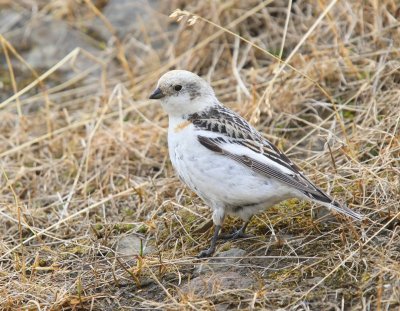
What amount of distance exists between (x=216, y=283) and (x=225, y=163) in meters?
0.69

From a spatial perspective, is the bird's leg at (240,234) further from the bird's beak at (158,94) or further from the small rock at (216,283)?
the bird's beak at (158,94)

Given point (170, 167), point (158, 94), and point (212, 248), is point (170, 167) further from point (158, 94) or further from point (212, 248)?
point (212, 248)

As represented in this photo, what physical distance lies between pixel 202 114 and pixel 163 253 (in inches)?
32.6

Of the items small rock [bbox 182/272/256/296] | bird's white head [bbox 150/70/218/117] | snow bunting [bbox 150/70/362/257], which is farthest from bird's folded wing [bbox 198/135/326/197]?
small rock [bbox 182/272/256/296]

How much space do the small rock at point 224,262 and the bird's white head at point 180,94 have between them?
854 millimetres

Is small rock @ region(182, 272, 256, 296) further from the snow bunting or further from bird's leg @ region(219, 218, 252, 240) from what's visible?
bird's leg @ region(219, 218, 252, 240)

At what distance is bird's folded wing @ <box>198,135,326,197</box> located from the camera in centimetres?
402

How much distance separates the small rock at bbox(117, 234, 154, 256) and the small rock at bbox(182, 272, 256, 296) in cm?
63

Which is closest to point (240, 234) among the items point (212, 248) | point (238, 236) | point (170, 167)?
point (238, 236)

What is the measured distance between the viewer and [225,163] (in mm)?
4152

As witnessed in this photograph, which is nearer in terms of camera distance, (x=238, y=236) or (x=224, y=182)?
(x=224, y=182)

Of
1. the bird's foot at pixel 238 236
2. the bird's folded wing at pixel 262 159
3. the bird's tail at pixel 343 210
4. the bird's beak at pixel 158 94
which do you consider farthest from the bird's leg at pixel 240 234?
the bird's beak at pixel 158 94

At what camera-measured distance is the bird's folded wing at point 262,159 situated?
4.02m

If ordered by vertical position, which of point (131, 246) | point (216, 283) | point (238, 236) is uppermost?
point (216, 283)
